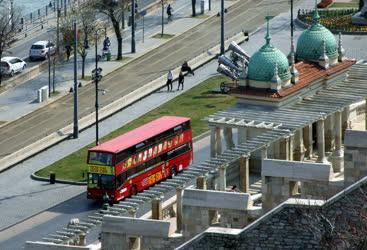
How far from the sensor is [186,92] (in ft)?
555

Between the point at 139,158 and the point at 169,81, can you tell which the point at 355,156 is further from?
the point at 169,81

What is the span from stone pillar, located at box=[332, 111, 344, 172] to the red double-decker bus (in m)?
22.9

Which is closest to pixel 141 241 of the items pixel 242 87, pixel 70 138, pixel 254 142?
pixel 254 142

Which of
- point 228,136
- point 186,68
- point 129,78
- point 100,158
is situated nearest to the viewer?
point 228,136

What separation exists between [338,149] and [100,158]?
26841mm

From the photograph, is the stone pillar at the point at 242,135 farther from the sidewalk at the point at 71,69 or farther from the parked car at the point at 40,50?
the parked car at the point at 40,50

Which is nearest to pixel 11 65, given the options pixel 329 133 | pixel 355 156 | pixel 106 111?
A: pixel 106 111

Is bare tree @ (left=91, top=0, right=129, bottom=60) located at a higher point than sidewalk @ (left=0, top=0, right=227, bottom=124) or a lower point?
higher

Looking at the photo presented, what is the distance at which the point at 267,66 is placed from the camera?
392ft

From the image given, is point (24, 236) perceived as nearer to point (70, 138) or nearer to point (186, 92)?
point (70, 138)

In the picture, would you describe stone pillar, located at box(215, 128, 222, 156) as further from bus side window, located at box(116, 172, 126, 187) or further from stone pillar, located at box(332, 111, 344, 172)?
bus side window, located at box(116, 172, 126, 187)

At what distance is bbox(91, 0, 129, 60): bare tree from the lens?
184 m

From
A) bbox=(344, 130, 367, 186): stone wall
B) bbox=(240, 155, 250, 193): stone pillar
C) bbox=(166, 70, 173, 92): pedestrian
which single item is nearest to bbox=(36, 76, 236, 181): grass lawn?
bbox=(166, 70, 173, 92): pedestrian

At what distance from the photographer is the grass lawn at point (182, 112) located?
14600cm
